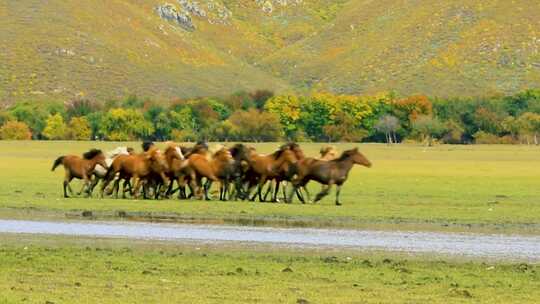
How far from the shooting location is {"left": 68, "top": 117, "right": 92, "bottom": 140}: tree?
329 ft

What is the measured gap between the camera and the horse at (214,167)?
3272 centimetres

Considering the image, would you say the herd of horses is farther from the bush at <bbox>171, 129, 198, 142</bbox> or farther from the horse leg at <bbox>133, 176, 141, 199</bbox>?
the bush at <bbox>171, 129, 198, 142</bbox>

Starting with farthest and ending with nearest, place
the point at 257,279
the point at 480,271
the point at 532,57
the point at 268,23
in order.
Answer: the point at 268,23 < the point at 532,57 < the point at 480,271 < the point at 257,279

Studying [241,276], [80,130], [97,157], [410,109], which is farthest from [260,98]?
[241,276]

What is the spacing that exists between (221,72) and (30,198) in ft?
385

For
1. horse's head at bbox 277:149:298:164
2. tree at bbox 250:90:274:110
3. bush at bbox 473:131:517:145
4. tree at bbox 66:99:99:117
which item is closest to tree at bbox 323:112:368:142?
bush at bbox 473:131:517:145

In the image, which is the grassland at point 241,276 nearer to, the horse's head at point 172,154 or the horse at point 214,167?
the horse at point 214,167

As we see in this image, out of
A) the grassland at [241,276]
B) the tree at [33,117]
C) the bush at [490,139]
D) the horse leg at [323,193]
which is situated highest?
the tree at [33,117]

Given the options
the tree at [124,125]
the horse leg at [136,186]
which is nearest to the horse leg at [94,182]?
the horse leg at [136,186]

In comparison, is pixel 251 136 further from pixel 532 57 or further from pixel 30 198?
pixel 30 198

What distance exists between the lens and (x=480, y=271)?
1778 centimetres

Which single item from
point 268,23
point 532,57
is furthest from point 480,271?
point 268,23

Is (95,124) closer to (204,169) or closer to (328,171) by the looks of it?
(204,169)

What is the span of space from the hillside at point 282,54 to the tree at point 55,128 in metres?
24.0
